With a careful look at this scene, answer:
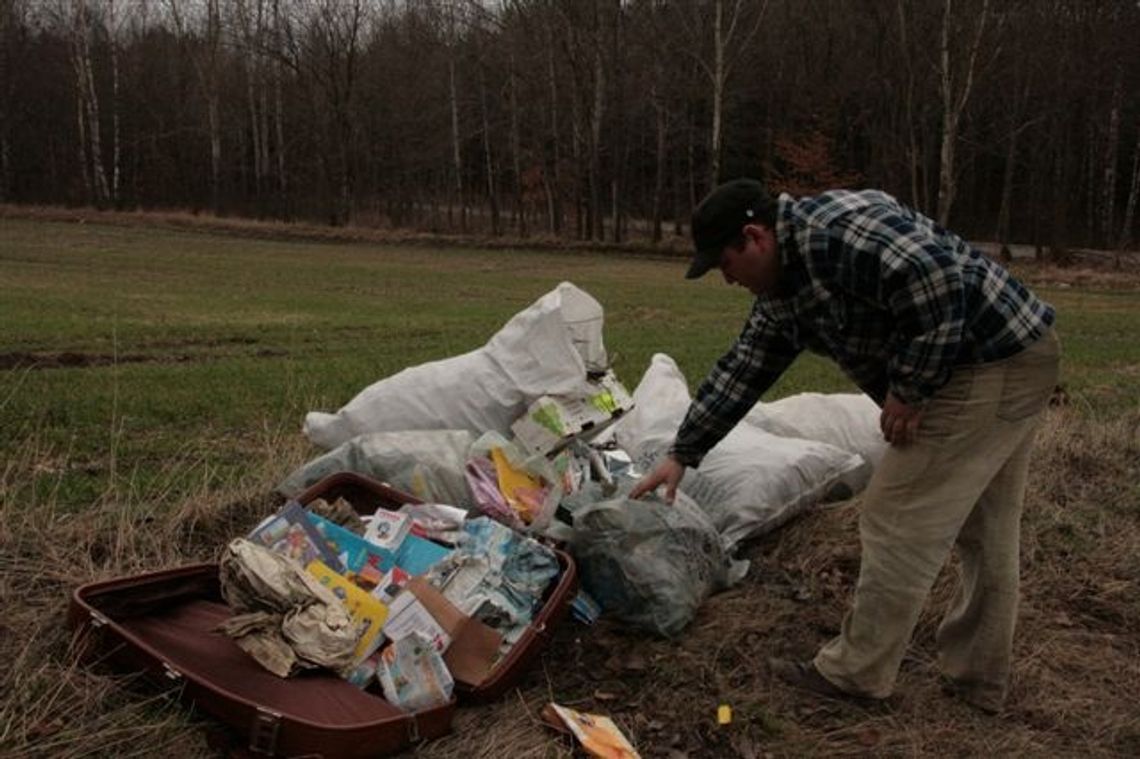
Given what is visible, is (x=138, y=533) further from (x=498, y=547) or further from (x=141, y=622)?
(x=498, y=547)

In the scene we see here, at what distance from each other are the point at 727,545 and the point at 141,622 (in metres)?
1.92

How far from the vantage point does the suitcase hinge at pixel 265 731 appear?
2268 mm

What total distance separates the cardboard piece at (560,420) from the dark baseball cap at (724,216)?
1.32m

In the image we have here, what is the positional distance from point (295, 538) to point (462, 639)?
1.92 feet

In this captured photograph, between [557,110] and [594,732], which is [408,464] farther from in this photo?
[557,110]

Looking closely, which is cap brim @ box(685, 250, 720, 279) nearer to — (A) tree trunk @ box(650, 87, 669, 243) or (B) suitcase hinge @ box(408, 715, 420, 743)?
(B) suitcase hinge @ box(408, 715, 420, 743)

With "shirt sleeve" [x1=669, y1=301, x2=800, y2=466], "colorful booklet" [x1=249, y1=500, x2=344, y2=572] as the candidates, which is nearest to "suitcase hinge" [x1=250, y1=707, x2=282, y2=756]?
"colorful booklet" [x1=249, y1=500, x2=344, y2=572]

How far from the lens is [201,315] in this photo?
567 inches

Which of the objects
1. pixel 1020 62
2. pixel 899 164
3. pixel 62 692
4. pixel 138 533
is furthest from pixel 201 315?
pixel 1020 62

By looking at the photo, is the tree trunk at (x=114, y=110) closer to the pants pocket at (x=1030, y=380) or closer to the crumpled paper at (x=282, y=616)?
the crumpled paper at (x=282, y=616)

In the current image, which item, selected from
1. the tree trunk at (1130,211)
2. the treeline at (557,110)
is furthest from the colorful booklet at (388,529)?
the tree trunk at (1130,211)

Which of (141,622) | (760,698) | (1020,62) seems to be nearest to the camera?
(141,622)

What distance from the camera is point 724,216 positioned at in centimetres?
267

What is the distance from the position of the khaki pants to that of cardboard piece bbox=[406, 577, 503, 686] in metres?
0.94
